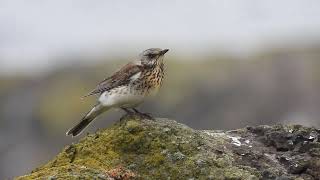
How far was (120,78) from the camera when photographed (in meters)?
15.3

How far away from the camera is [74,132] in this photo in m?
15.2

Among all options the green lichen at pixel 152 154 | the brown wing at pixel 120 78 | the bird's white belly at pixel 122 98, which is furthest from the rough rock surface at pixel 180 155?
the brown wing at pixel 120 78

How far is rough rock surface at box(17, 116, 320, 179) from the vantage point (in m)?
12.6

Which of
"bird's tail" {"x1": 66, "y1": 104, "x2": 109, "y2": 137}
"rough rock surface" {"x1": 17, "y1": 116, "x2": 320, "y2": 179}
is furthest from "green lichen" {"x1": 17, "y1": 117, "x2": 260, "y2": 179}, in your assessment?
"bird's tail" {"x1": 66, "y1": 104, "x2": 109, "y2": 137}

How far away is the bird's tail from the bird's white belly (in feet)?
0.34

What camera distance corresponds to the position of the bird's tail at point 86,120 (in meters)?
15.1

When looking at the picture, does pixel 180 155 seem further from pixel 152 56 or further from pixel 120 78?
pixel 152 56

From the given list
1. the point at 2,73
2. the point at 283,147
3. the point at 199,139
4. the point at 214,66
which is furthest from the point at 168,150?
the point at 2,73

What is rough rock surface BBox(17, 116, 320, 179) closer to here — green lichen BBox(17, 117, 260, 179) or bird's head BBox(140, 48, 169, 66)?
green lichen BBox(17, 117, 260, 179)

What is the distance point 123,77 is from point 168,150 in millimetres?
2540

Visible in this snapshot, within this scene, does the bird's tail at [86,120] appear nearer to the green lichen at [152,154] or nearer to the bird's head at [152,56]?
the bird's head at [152,56]

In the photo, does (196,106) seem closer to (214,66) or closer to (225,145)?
(214,66)

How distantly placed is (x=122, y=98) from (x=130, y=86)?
0.22 m

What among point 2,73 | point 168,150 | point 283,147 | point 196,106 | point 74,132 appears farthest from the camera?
point 2,73
